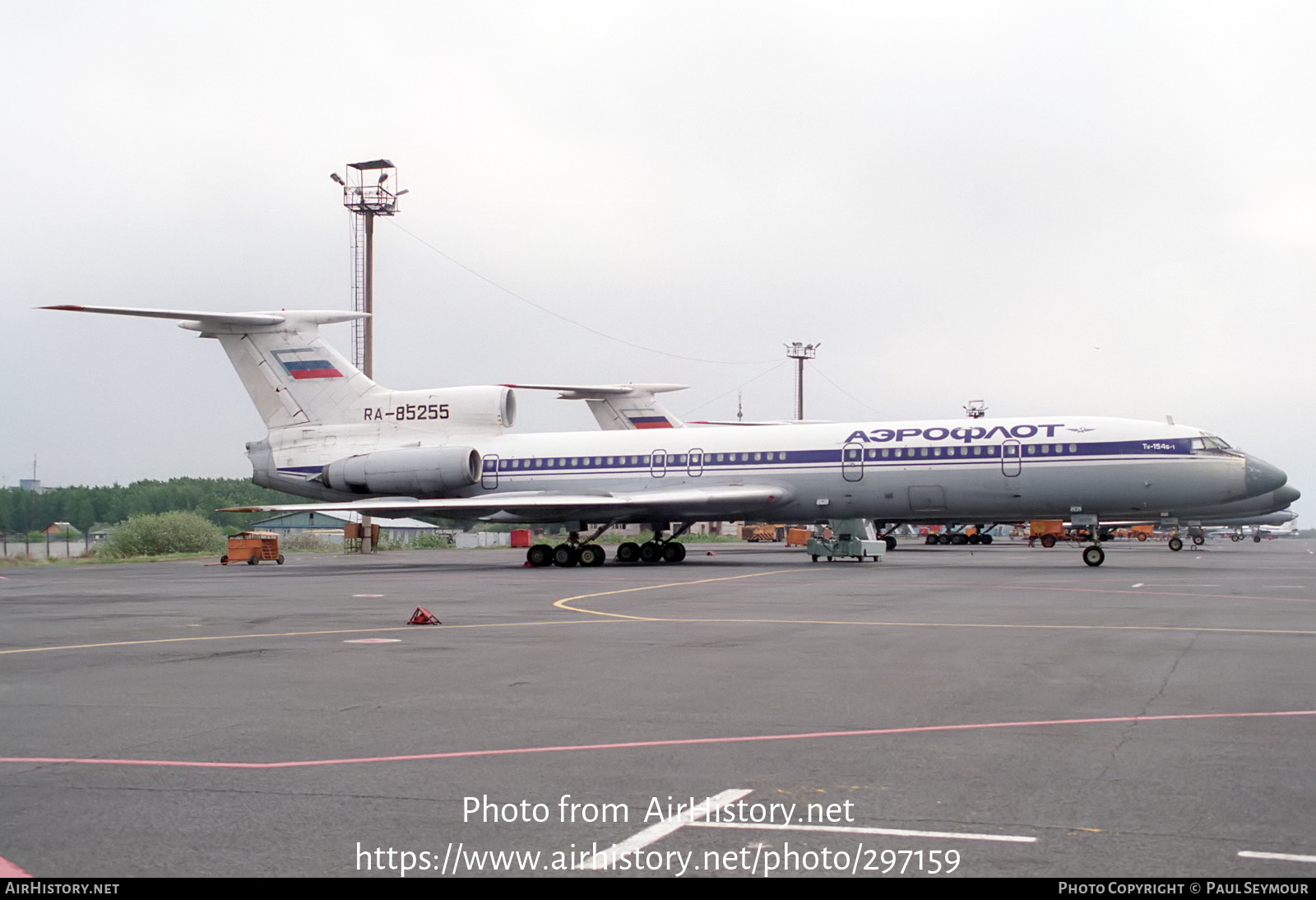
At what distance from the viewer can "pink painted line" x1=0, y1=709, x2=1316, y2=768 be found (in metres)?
6.76

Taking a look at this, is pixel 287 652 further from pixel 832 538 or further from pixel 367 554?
pixel 367 554

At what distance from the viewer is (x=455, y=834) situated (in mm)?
5254

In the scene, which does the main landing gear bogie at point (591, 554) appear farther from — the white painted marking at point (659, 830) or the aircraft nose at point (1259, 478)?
the white painted marking at point (659, 830)

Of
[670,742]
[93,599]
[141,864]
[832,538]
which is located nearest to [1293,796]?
[670,742]

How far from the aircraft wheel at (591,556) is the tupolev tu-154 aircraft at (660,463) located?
0.05m

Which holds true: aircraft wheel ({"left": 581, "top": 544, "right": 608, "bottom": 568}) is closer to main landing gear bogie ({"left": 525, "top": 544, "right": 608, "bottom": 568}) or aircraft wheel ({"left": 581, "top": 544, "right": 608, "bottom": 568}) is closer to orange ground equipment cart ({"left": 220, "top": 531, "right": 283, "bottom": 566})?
main landing gear bogie ({"left": 525, "top": 544, "right": 608, "bottom": 568})

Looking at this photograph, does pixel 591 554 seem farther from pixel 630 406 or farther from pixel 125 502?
pixel 125 502

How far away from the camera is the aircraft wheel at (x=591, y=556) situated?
35.6 m

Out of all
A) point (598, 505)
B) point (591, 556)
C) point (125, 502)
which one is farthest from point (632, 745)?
point (125, 502)

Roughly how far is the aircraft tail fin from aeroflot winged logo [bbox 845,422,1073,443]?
1609cm

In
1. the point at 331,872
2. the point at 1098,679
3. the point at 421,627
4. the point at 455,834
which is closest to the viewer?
the point at 331,872

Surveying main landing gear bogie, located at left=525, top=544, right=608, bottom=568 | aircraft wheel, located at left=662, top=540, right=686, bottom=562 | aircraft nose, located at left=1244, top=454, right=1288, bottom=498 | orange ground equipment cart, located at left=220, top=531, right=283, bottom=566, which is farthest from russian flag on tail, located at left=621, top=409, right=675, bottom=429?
aircraft nose, located at left=1244, top=454, right=1288, bottom=498

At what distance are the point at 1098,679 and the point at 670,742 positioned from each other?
4.60 m

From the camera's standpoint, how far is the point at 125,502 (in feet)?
318
